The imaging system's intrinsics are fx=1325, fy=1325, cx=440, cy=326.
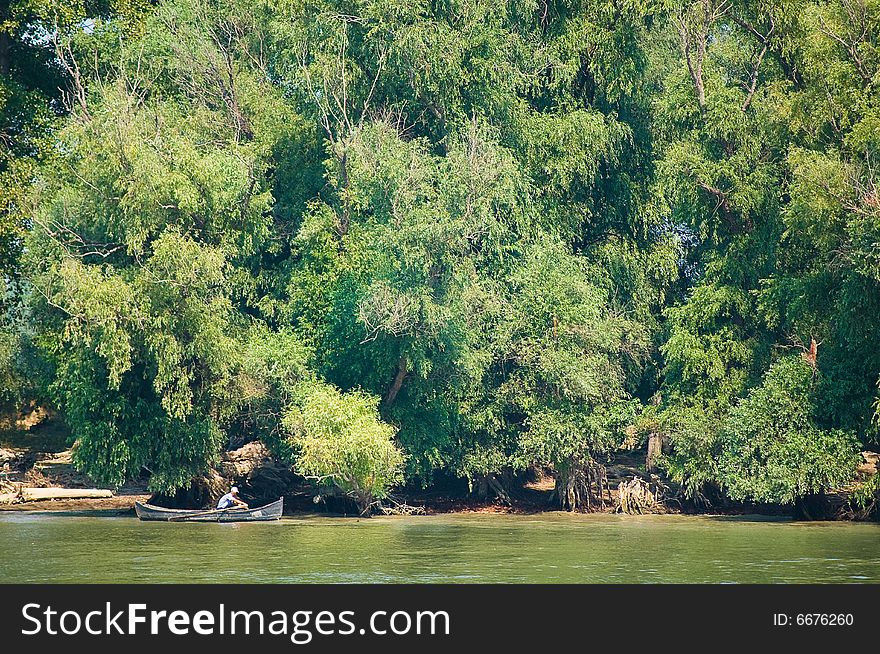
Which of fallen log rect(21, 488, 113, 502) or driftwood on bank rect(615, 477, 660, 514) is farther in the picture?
fallen log rect(21, 488, 113, 502)

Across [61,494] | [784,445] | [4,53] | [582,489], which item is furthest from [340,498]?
[4,53]

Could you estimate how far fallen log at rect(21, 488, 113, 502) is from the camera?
48031 millimetres

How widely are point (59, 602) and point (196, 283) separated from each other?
19633 mm

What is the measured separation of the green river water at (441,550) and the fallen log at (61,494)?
13.9ft

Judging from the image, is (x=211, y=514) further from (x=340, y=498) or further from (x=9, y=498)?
(x=9, y=498)

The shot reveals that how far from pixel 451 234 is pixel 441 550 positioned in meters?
12.2

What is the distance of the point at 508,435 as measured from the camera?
46594 millimetres

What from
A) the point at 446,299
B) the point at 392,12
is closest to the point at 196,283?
the point at 446,299

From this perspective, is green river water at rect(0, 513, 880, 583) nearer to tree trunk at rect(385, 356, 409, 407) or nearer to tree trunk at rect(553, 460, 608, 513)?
tree trunk at rect(553, 460, 608, 513)

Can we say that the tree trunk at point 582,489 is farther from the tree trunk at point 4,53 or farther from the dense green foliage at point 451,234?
the tree trunk at point 4,53

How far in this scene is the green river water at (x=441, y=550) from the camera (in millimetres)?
27375

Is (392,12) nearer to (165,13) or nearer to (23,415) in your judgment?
(165,13)

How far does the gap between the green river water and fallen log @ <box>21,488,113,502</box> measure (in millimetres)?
4234

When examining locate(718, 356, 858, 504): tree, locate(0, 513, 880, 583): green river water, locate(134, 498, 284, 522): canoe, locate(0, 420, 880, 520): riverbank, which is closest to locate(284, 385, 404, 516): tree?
locate(0, 513, 880, 583): green river water
